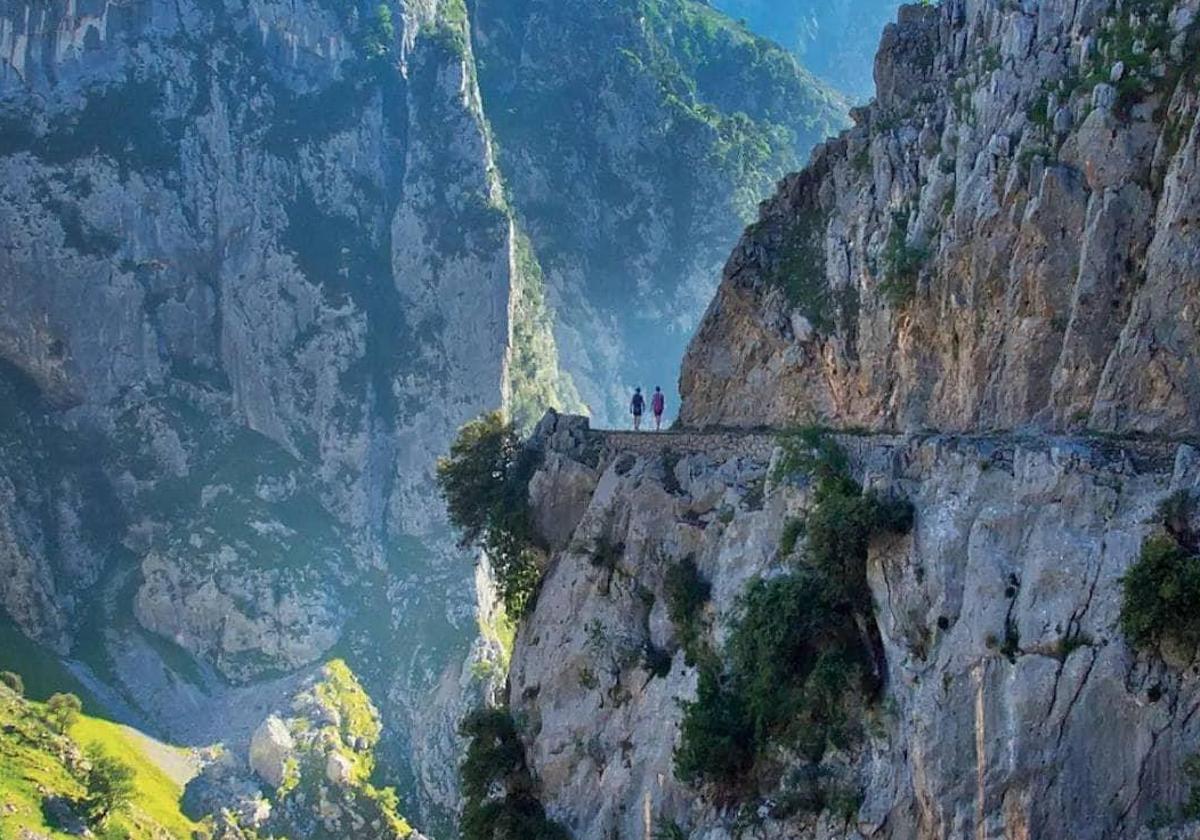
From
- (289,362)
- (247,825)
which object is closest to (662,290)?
(289,362)

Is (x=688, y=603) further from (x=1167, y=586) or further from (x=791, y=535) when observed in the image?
(x=1167, y=586)

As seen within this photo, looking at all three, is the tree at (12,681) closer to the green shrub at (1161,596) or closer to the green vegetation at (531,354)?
the green vegetation at (531,354)

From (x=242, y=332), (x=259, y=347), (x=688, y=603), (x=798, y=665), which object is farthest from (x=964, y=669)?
(x=242, y=332)

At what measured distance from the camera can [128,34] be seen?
13262cm

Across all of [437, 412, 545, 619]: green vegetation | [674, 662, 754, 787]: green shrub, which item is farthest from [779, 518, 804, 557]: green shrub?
[437, 412, 545, 619]: green vegetation

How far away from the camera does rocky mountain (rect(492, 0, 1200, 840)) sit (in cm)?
2381

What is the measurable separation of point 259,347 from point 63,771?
2172 inches

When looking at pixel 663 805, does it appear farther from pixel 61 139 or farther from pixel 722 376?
pixel 61 139

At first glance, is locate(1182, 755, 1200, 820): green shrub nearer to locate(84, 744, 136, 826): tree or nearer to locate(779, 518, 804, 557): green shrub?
locate(779, 518, 804, 557): green shrub

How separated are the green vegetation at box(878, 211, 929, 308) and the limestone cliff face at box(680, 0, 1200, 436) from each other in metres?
0.08

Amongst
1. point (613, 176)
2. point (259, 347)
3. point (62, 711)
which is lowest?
point (62, 711)

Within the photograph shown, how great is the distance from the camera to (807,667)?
29844 millimetres

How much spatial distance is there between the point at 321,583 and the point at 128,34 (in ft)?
195

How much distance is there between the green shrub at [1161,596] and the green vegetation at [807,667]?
5953mm
